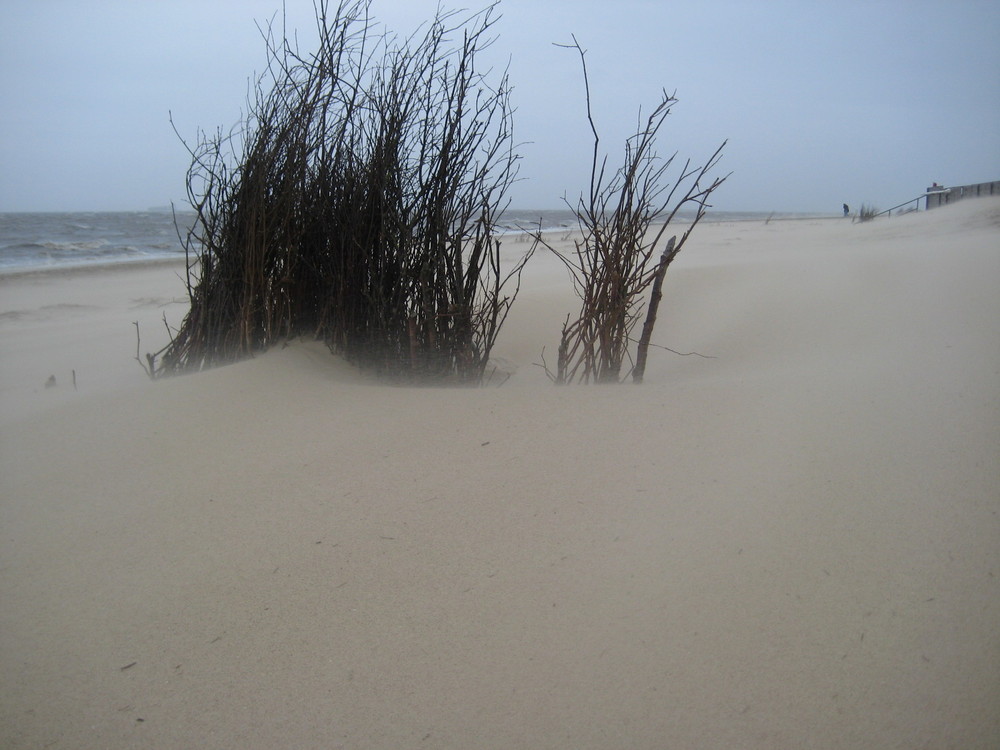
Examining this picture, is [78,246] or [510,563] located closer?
[510,563]

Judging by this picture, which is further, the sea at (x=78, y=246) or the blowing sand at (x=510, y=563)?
the sea at (x=78, y=246)

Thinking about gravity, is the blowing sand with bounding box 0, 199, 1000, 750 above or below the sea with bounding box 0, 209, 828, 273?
below

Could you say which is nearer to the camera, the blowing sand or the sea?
the blowing sand

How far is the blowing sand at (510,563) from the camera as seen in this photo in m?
1.17

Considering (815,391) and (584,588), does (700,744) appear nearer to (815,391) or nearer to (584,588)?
(584,588)

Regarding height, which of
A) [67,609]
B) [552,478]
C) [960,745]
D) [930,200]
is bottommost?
[960,745]

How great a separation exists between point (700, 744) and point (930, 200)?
17.7 metres

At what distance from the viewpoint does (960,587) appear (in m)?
1.36

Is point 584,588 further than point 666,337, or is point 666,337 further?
point 666,337

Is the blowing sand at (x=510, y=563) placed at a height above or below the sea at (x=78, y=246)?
below

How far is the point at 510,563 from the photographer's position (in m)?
1.49

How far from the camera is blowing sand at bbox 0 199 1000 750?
117 centimetres

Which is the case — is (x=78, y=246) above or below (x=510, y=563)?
above

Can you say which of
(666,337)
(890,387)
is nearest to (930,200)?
(666,337)
